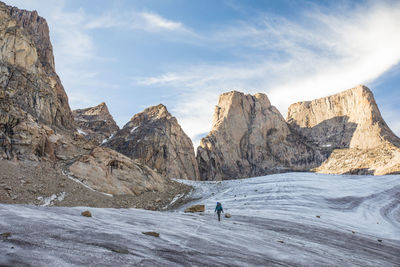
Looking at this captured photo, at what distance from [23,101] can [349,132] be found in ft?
425

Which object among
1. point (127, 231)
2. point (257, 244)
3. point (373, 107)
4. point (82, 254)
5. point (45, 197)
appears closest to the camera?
point (82, 254)

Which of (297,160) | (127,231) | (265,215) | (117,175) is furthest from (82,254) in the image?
(297,160)

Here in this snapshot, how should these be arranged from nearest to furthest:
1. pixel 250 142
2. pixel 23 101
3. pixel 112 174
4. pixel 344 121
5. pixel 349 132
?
pixel 112 174
pixel 23 101
pixel 250 142
pixel 349 132
pixel 344 121

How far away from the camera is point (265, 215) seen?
68.5 ft

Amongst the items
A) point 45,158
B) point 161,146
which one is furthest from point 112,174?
point 161,146

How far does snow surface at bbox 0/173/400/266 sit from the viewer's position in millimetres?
6484

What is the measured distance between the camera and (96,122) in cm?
10900

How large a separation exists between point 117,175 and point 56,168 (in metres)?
8.04

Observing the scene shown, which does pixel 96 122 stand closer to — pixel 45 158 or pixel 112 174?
pixel 112 174

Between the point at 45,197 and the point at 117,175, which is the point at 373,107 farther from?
the point at 45,197

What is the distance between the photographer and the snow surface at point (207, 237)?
21.3 feet

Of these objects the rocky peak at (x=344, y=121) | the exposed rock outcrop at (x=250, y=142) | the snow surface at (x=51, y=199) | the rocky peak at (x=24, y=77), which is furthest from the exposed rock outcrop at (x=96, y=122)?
the rocky peak at (x=344, y=121)

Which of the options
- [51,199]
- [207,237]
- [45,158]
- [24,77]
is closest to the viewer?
[207,237]

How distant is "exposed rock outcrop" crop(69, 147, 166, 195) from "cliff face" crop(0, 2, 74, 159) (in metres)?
4.63
